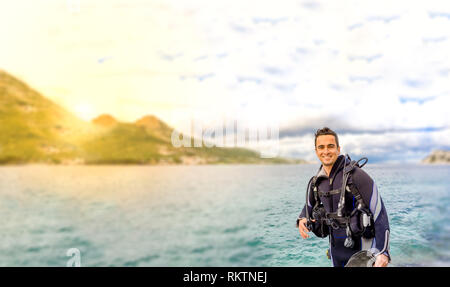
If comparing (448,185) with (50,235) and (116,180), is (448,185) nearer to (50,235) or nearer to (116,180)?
(50,235)

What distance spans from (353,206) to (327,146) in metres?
0.87

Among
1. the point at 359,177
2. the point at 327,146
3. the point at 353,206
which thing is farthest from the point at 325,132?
the point at 353,206

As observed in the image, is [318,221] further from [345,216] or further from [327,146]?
[327,146]

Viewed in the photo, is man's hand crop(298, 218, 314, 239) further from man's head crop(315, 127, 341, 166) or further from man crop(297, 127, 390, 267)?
man's head crop(315, 127, 341, 166)

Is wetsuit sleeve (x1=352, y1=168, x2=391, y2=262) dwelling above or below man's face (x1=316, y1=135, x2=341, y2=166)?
below

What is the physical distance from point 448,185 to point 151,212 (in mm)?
86834

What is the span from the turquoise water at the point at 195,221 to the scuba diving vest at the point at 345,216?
8.27ft

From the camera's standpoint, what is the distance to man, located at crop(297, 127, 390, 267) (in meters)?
4.14

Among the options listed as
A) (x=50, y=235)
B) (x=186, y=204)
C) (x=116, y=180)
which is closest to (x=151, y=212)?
(x=186, y=204)

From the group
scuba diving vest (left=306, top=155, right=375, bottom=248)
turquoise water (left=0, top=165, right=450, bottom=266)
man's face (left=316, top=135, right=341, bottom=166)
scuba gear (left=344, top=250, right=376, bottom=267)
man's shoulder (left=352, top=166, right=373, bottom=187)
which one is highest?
man's face (left=316, top=135, right=341, bottom=166)

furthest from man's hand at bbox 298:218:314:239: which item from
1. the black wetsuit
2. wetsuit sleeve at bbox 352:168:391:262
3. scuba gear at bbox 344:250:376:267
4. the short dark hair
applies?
the short dark hair

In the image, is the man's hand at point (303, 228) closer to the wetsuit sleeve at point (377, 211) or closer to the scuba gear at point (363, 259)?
the scuba gear at point (363, 259)

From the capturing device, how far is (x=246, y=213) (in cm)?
9488

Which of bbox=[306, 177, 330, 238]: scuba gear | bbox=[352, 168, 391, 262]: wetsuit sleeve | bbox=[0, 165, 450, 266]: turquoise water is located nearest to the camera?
bbox=[352, 168, 391, 262]: wetsuit sleeve
